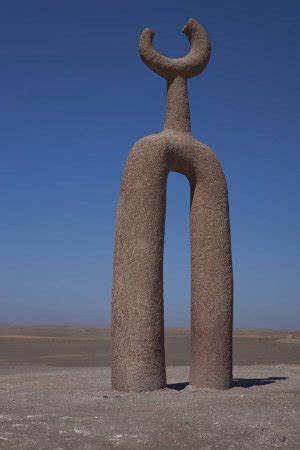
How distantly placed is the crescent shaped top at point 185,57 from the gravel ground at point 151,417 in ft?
20.2

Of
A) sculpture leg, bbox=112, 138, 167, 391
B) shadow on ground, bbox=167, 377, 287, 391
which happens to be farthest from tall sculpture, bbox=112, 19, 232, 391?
shadow on ground, bbox=167, 377, 287, 391

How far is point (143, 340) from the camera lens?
32.4 feet

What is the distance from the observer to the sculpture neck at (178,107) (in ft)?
36.4

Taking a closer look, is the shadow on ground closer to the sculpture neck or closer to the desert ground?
the desert ground

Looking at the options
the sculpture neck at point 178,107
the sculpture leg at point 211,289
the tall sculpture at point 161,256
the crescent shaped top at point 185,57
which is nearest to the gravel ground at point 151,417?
the sculpture leg at point 211,289

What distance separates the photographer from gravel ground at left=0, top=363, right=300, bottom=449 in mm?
6406

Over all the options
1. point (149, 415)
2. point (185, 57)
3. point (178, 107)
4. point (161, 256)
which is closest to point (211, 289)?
point (161, 256)

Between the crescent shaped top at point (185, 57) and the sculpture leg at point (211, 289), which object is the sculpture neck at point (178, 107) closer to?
the crescent shaped top at point (185, 57)

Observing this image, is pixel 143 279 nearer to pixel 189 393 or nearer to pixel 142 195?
pixel 142 195

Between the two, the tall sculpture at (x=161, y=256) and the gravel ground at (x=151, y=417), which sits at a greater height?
the tall sculpture at (x=161, y=256)

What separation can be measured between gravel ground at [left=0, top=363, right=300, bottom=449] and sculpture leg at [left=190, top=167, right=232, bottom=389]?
1.44 feet

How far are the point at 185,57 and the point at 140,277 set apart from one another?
466 centimetres

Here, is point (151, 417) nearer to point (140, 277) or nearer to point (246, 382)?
point (140, 277)

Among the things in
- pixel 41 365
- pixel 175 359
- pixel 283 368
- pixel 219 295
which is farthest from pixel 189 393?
pixel 175 359
